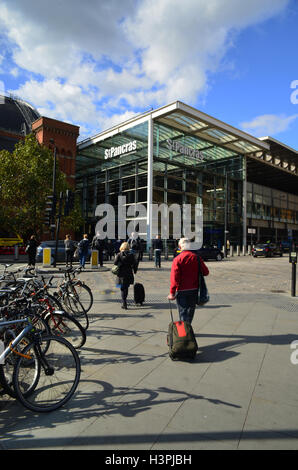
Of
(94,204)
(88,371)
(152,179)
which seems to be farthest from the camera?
(94,204)

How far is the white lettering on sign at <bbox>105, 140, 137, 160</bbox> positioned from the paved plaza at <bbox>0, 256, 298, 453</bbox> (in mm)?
28390

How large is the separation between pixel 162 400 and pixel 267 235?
49.7 meters

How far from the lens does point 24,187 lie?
25.1 m

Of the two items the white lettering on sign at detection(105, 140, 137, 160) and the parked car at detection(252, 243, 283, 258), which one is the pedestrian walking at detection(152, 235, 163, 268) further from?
the white lettering on sign at detection(105, 140, 137, 160)

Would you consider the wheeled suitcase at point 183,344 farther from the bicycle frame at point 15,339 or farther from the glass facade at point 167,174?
the glass facade at point 167,174

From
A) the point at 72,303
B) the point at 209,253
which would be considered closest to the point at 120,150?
the point at 209,253

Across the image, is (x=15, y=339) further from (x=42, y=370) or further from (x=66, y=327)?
(x=66, y=327)

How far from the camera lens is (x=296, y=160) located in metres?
48.1

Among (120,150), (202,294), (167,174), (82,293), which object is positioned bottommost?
(82,293)

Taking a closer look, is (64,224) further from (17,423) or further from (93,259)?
(17,423)

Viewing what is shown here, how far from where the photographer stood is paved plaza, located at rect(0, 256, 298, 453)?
2.54m

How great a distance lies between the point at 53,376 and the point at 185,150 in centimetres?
3177

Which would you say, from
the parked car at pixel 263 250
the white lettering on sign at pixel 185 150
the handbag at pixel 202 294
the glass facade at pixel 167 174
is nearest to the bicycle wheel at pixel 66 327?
the handbag at pixel 202 294
